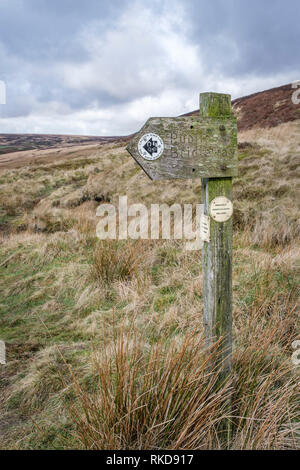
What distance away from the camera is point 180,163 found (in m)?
1.74

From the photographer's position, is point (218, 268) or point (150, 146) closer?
point (150, 146)

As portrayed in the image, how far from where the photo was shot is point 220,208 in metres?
1.84

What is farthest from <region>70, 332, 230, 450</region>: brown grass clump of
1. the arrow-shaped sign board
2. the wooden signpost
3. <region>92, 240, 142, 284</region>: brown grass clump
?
<region>92, 240, 142, 284</region>: brown grass clump

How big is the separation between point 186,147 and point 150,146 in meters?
0.21

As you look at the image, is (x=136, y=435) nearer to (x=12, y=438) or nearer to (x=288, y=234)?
(x=12, y=438)

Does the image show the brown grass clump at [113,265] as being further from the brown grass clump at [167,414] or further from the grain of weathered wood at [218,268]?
the brown grass clump at [167,414]

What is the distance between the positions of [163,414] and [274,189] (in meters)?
7.25

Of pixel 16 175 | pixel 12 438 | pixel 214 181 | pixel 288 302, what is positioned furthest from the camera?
pixel 16 175

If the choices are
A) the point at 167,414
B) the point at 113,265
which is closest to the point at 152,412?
the point at 167,414

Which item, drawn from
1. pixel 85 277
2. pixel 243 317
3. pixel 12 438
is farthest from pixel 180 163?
pixel 85 277

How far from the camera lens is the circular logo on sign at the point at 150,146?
1.69 m

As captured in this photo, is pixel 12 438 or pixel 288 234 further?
pixel 288 234

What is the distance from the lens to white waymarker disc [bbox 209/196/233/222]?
1.84m

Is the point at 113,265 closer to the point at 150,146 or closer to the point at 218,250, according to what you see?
the point at 218,250
